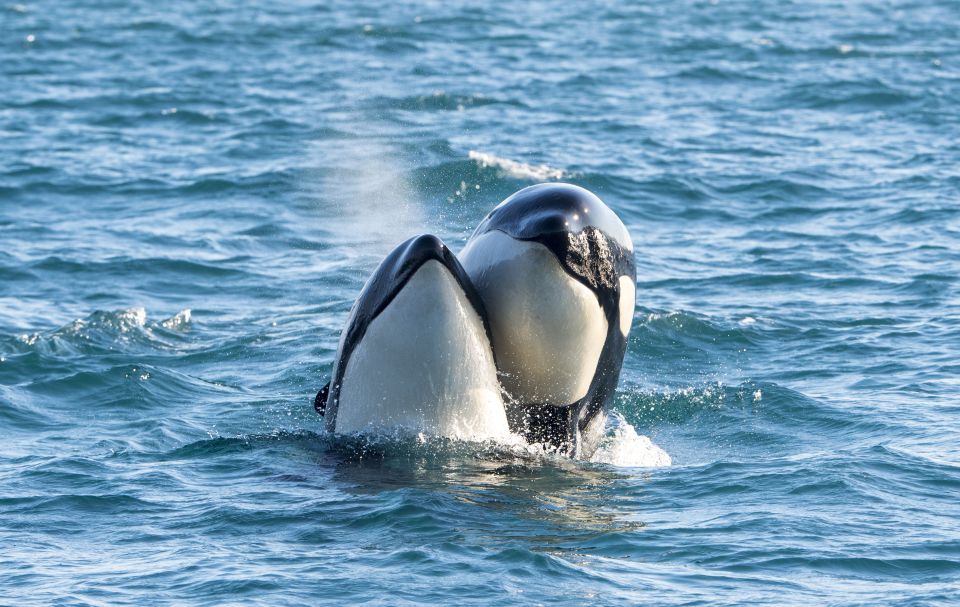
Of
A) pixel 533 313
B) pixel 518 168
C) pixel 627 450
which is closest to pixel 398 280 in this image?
pixel 533 313

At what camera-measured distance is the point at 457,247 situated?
21.9 m

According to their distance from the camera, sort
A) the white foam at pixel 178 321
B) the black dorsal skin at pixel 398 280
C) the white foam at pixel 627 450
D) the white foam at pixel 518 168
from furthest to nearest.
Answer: the white foam at pixel 518 168
the white foam at pixel 178 321
the white foam at pixel 627 450
the black dorsal skin at pixel 398 280

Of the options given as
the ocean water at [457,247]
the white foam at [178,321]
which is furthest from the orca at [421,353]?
the white foam at [178,321]

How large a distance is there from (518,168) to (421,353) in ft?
59.8

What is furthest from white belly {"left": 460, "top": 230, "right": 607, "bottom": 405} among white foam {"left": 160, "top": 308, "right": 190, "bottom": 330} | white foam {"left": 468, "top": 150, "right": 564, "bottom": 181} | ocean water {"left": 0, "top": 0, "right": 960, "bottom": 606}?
white foam {"left": 468, "top": 150, "right": 564, "bottom": 181}

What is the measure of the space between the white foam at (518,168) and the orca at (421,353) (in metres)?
17.0

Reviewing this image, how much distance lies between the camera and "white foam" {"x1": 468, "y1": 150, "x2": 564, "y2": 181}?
2772 cm

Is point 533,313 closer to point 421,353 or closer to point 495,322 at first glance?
point 495,322

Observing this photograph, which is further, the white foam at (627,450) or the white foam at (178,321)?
the white foam at (178,321)

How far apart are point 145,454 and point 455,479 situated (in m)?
3.37

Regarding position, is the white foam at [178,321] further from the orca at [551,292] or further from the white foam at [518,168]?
the white foam at [518,168]

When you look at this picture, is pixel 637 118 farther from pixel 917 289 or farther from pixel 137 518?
pixel 137 518

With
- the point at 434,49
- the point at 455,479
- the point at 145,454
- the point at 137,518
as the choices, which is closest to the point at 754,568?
the point at 455,479

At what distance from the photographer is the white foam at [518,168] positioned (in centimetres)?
2772
